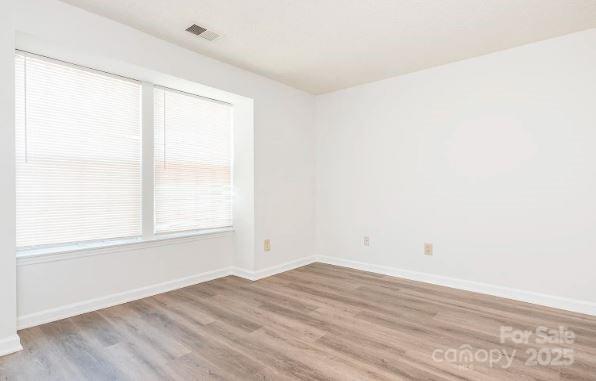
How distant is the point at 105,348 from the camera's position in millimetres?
2168

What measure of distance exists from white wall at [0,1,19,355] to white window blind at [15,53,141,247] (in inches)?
16.4

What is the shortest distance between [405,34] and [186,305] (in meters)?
3.11

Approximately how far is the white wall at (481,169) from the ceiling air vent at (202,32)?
6.79 feet

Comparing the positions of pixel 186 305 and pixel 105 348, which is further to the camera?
pixel 186 305

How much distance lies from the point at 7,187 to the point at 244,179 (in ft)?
7.21

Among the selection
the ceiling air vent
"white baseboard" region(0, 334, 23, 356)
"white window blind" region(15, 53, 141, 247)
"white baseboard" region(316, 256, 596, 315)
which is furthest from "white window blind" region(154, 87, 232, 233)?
"white baseboard" region(316, 256, 596, 315)

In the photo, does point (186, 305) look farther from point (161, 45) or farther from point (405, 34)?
point (405, 34)

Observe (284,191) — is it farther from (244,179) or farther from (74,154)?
(74,154)

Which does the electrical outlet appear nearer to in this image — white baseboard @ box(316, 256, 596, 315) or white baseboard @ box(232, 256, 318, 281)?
white baseboard @ box(316, 256, 596, 315)

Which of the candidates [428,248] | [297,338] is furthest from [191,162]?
[428,248]

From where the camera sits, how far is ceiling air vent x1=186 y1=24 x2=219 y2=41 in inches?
105

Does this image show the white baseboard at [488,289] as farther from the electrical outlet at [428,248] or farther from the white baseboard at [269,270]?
the white baseboard at [269,270]

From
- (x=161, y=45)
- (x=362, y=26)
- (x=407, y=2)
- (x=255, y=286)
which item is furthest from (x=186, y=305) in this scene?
(x=407, y=2)

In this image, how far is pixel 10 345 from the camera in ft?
6.86
